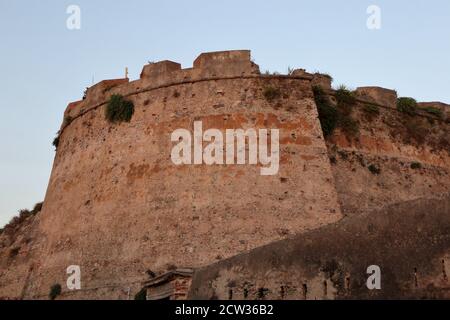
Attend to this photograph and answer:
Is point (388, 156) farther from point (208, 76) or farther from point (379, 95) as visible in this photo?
point (208, 76)

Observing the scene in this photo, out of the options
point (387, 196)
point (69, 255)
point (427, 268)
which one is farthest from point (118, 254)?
point (427, 268)

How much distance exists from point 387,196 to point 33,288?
8.96 metres

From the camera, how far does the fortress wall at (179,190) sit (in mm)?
14938

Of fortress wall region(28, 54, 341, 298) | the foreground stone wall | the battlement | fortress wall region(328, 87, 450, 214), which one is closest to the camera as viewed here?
the foreground stone wall

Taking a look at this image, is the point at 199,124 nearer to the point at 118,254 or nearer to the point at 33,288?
the point at 118,254

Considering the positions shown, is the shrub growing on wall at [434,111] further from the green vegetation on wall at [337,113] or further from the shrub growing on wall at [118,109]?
the shrub growing on wall at [118,109]

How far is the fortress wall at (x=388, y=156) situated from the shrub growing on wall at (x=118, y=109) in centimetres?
509

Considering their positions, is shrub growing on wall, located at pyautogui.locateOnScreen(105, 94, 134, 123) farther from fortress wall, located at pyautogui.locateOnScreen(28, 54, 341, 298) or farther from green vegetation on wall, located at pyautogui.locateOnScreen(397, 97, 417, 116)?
green vegetation on wall, located at pyautogui.locateOnScreen(397, 97, 417, 116)

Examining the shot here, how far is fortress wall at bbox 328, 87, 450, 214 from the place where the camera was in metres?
16.1

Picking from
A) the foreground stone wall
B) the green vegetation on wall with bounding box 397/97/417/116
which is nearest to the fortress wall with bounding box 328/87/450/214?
the green vegetation on wall with bounding box 397/97/417/116

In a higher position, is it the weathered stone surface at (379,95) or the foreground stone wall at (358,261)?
the weathered stone surface at (379,95)

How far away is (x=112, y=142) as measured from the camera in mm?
A: 17484

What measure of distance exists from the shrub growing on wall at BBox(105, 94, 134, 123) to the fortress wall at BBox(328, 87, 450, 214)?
5093 mm

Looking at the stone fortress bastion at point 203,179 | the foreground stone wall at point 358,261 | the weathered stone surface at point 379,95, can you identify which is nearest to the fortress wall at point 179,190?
the stone fortress bastion at point 203,179
